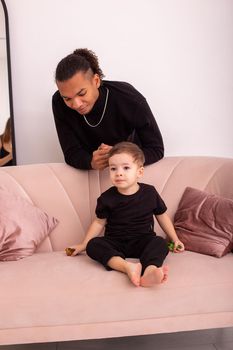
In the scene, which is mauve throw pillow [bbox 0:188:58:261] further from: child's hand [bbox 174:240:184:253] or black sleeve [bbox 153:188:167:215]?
child's hand [bbox 174:240:184:253]

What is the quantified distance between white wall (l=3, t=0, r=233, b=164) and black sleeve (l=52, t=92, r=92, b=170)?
43cm

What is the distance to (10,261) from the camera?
1916 mm

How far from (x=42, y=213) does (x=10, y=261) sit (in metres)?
0.34

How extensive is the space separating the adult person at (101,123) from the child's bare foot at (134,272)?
0.68m

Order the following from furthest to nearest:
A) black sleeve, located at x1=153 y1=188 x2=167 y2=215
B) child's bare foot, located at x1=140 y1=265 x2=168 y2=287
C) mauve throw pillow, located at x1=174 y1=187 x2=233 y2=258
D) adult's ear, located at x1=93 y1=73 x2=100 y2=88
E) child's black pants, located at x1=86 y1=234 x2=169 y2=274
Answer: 1. adult's ear, located at x1=93 y1=73 x2=100 y2=88
2. black sleeve, located at x1=153 y1=188 x2=167 y2=215
3. mauve throw pillow, located at x1=174 y1=187 x2=233 y2=258
4. child's black pants, located at x1=86 y1=234 x2=169 y2=274
5. child's bare foot, located at x1=140 y1=265 x2=168 y2=287

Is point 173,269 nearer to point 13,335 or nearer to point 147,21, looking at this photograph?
point 13,335

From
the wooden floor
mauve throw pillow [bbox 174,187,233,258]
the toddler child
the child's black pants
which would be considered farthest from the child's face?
the wooden floor

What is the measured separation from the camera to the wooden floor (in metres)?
1.91

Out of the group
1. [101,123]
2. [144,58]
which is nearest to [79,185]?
[101,123]

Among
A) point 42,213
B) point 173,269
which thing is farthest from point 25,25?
point 173,269

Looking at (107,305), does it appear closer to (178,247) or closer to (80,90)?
(178,247)

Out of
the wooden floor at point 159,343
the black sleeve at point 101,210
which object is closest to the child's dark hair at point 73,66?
the black sleeve at point 101,210

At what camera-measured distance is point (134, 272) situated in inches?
63.7

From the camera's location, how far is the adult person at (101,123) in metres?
2.20
